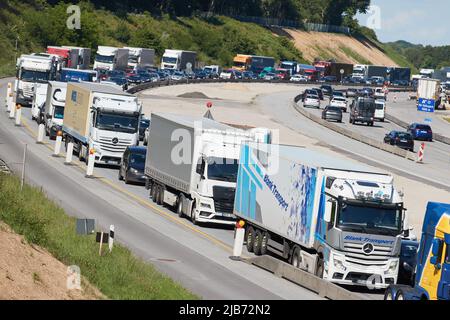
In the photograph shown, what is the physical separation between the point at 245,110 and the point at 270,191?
75.3 metres

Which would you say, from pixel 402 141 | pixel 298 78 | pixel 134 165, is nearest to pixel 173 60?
pixel 298 78

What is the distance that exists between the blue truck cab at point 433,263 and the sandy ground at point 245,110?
738 inches

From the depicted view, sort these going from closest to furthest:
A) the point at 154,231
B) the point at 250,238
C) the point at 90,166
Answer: the point at 250,238
the point at 154,231
the point at 90,166

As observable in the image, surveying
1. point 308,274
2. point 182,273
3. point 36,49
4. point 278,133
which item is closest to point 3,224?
point 182,273

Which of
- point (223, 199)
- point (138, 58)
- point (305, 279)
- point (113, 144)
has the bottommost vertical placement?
point (305, 279)

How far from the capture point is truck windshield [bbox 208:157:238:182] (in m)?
40.2

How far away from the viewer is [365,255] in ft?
98.1

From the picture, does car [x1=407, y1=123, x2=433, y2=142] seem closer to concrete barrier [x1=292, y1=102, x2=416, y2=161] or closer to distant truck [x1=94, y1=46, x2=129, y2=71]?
concrete barrier [x1=292, y1=102, x2=416, y2=161]

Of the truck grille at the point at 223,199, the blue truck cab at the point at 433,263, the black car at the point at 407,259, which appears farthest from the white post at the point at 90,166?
the blue truck cab at the point at 433,263

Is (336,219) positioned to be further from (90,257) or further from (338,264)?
(90,257)

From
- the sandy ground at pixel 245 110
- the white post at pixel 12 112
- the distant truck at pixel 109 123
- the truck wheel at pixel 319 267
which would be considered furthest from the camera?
the white post at pixel 12 112

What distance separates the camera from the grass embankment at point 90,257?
2475 cm

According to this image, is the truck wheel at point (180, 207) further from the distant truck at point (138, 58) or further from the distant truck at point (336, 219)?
the distant truck at point (138, 58)

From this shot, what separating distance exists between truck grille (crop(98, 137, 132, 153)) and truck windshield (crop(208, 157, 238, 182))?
14.0m
